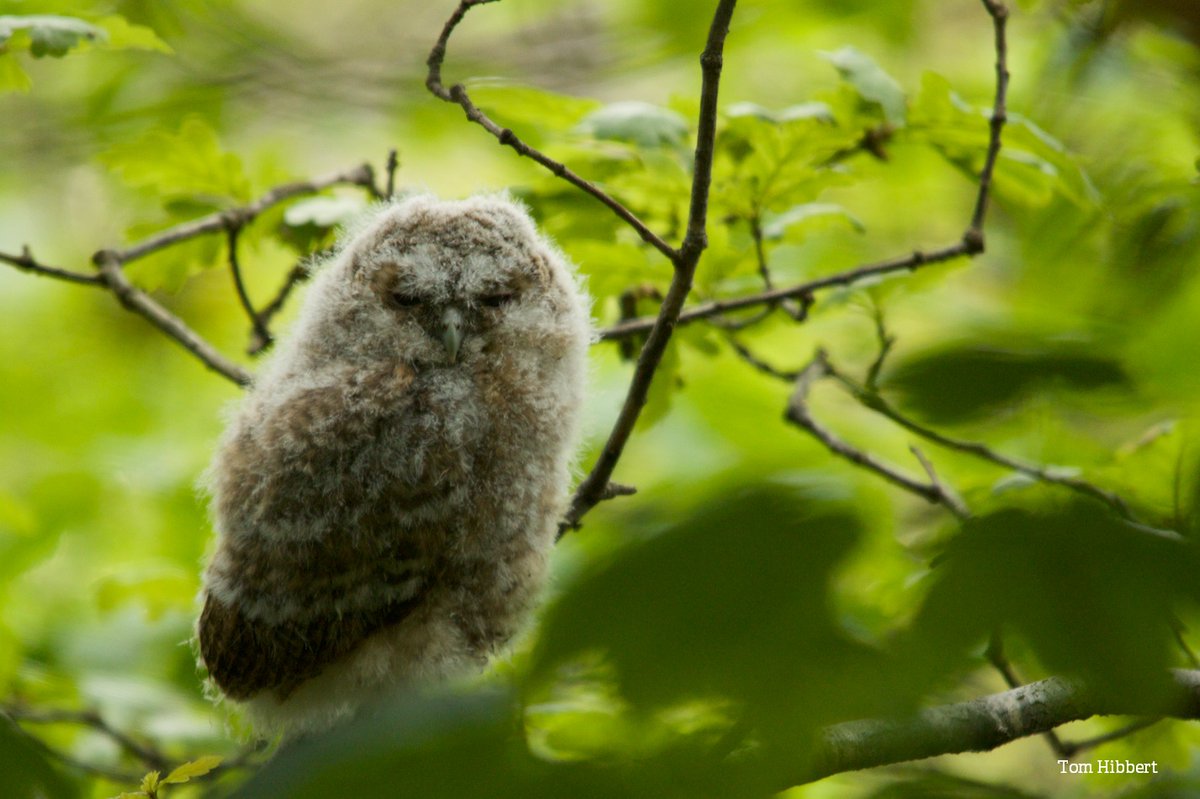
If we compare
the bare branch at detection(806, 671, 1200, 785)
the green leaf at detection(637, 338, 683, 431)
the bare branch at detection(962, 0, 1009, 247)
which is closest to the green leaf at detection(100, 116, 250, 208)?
the green leaf at detection(637, 338, 683, 431)

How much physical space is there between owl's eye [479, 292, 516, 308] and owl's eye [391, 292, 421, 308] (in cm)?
12

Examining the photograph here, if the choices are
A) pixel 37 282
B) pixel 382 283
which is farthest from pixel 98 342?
pixel 382 283

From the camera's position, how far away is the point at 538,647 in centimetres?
52

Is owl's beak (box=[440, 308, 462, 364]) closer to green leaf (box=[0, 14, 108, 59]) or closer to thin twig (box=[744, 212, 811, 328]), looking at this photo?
thin twig (box=[744, 212, 811, 328])

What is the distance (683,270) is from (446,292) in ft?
1.77

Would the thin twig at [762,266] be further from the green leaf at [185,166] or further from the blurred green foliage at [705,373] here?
the green leaf at [185,166]

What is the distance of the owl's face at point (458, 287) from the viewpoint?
1.92 meters

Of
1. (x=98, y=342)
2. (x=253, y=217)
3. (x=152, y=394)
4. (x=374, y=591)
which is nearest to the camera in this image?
(x=374, y=591)

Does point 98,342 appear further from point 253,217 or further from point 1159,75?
point 1159,75

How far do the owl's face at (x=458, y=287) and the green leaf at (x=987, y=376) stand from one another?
1347mm

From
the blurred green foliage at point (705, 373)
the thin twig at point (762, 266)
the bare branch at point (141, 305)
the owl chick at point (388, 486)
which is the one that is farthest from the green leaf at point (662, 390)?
the bare branch at point (141, 305)

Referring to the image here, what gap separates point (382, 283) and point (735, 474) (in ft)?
5.04

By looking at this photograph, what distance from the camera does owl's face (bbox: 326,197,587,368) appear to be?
6.31 feet

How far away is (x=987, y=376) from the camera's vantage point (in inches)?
23.1
